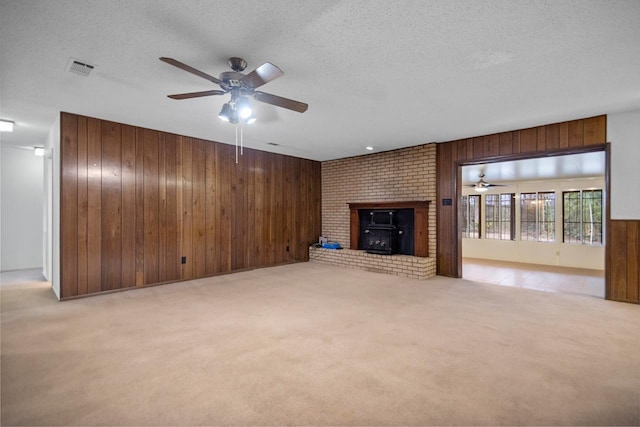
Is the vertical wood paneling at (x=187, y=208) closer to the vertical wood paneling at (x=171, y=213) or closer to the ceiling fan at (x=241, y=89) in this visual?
the vertical wood paneling at (x=171, y=213)

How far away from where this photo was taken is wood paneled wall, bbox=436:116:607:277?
4.11m

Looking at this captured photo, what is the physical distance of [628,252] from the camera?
390cm

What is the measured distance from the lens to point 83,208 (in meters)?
4.11

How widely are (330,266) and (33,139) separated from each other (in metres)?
6.12

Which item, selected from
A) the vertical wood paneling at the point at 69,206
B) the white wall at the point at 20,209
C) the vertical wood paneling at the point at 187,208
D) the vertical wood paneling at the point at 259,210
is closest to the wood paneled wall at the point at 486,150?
the vertical wood paneling at the point at 259,210

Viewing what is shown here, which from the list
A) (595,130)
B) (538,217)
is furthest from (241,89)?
(538,217)

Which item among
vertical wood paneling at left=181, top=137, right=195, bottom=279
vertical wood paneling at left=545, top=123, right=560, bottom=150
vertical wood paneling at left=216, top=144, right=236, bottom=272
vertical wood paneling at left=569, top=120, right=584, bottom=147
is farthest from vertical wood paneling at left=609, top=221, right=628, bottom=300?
vertical wood paneling at left=181, top=137, right=195, bottom=279

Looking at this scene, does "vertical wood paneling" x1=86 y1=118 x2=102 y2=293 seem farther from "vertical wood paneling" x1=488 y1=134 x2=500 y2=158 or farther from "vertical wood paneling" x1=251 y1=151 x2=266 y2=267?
"vertical wood paneling" x1=488 y1=134 x2=500 y2=158

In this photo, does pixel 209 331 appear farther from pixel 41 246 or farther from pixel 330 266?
pixel 41 246

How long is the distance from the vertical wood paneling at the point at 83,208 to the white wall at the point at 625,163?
7138 mm

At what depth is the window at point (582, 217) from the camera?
7.17 meters

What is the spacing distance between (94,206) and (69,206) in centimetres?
27

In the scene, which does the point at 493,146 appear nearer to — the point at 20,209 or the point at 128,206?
the point at 128,206

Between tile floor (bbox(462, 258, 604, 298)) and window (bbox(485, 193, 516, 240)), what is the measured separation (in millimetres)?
1342
